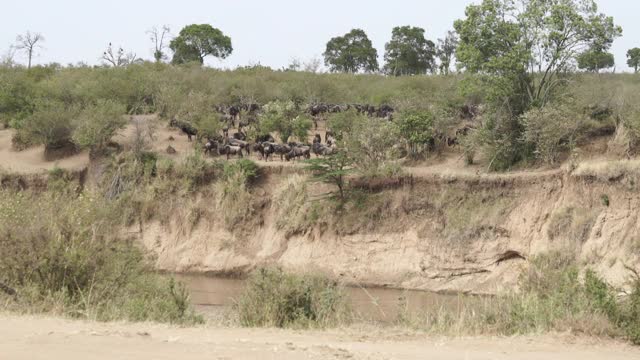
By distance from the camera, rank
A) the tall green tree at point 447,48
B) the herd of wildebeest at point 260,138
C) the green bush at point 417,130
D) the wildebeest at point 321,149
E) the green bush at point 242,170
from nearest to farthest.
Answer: the green bush at point 417,130 → the green bush at point 242,170 → the wildebeest at point 321,149 → the herd of wildebeest at point 260,138 → the tall green tree at point 447,48

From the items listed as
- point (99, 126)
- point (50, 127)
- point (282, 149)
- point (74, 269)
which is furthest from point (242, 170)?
point (74, 269)

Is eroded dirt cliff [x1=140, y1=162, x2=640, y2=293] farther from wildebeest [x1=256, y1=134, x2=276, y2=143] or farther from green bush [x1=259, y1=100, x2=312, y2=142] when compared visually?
green bush [x1=259, y1=100, x2=312, y2=142]

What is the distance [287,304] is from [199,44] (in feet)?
218

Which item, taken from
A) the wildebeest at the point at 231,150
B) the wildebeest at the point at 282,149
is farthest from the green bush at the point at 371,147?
the wildebeest at the point at 231,150

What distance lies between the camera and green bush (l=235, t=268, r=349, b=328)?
15.4m

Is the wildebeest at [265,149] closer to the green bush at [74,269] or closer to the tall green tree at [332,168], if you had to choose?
the tall green tree at [332,168]

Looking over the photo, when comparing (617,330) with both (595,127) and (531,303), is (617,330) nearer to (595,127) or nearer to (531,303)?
(531,303)

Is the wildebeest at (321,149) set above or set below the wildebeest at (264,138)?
below

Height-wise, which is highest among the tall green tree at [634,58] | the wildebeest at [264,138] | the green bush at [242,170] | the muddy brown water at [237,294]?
the tall green tree at [634,58]

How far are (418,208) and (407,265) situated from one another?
2.70 metres

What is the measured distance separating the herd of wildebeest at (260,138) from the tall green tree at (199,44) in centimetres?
2973

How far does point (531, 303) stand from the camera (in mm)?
15281

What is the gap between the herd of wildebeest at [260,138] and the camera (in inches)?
1545

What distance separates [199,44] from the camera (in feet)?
261
